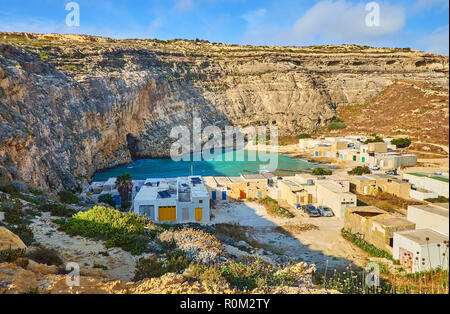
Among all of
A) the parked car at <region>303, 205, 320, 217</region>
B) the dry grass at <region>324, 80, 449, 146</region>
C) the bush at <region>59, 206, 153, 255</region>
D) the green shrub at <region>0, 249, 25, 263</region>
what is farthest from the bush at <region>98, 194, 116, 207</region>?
the dry grass at <region>324, 80, 449, 146</region>

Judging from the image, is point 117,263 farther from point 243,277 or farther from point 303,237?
point 303,237

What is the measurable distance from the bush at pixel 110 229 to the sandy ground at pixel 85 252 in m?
0.21

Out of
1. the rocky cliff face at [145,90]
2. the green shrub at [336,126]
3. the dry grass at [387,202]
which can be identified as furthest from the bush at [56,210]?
the green shrub at [336,126]

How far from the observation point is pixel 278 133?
57.5 meters

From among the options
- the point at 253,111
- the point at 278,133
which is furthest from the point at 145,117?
the point at 278,133

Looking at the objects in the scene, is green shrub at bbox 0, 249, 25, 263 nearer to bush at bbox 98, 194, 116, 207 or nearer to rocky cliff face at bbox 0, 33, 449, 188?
rocky cliff face at bbox 0, 33, 449, 188

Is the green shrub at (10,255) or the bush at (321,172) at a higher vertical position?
the green shrub at (10,255)

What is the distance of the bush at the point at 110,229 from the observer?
7.34 meters

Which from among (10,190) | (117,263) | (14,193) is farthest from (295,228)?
(10,190)

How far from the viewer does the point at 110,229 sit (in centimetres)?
817

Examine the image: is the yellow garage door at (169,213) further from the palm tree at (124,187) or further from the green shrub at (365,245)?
the green shrub at (365,245)

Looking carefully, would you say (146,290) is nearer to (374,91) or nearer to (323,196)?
(323,196)

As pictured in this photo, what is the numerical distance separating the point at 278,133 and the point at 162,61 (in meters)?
25.7
